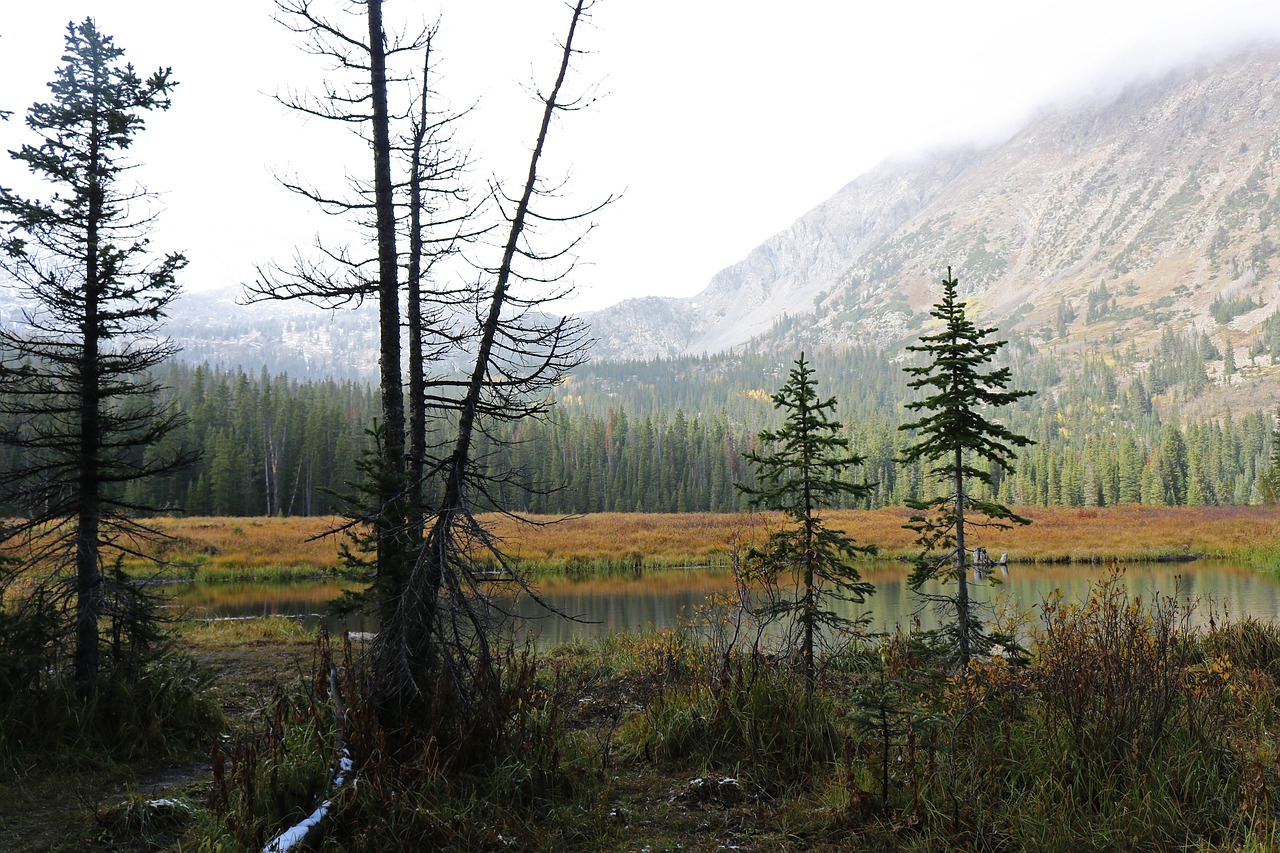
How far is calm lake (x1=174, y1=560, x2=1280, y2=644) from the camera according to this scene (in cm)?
1991

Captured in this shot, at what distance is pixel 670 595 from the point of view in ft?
89.6

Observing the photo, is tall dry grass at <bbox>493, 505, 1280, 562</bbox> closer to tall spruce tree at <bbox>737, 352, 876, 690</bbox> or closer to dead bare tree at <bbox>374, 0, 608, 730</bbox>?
tall spruce tree at <bbox>737, 352, 876, 690</bbox>

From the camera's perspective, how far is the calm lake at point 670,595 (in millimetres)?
19906

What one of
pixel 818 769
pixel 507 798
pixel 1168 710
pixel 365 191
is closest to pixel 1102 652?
pixel 1168 710

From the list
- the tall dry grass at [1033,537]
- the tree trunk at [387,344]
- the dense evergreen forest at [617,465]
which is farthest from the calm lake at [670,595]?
the dense evergreen forest at [617,465]

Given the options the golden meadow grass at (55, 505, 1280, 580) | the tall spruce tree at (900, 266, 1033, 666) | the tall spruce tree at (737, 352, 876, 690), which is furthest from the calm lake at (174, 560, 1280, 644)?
the tall spruce tree at (900, 266, 1033, 666)

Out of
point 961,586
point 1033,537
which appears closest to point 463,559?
point 961,586

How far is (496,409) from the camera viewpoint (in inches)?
240

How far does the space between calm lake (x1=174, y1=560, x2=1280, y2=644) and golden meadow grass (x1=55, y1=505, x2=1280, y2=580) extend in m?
2.48

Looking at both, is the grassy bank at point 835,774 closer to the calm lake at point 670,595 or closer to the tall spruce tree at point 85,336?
the tall spruce tree at point 85,336

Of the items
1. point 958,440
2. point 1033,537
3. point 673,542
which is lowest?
point 1033,537

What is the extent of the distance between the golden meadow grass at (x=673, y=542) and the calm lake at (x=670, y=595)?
2.48 m

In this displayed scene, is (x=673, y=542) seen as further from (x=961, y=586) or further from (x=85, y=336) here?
(x=85, y=336)

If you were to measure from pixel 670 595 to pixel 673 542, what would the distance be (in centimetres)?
1740
